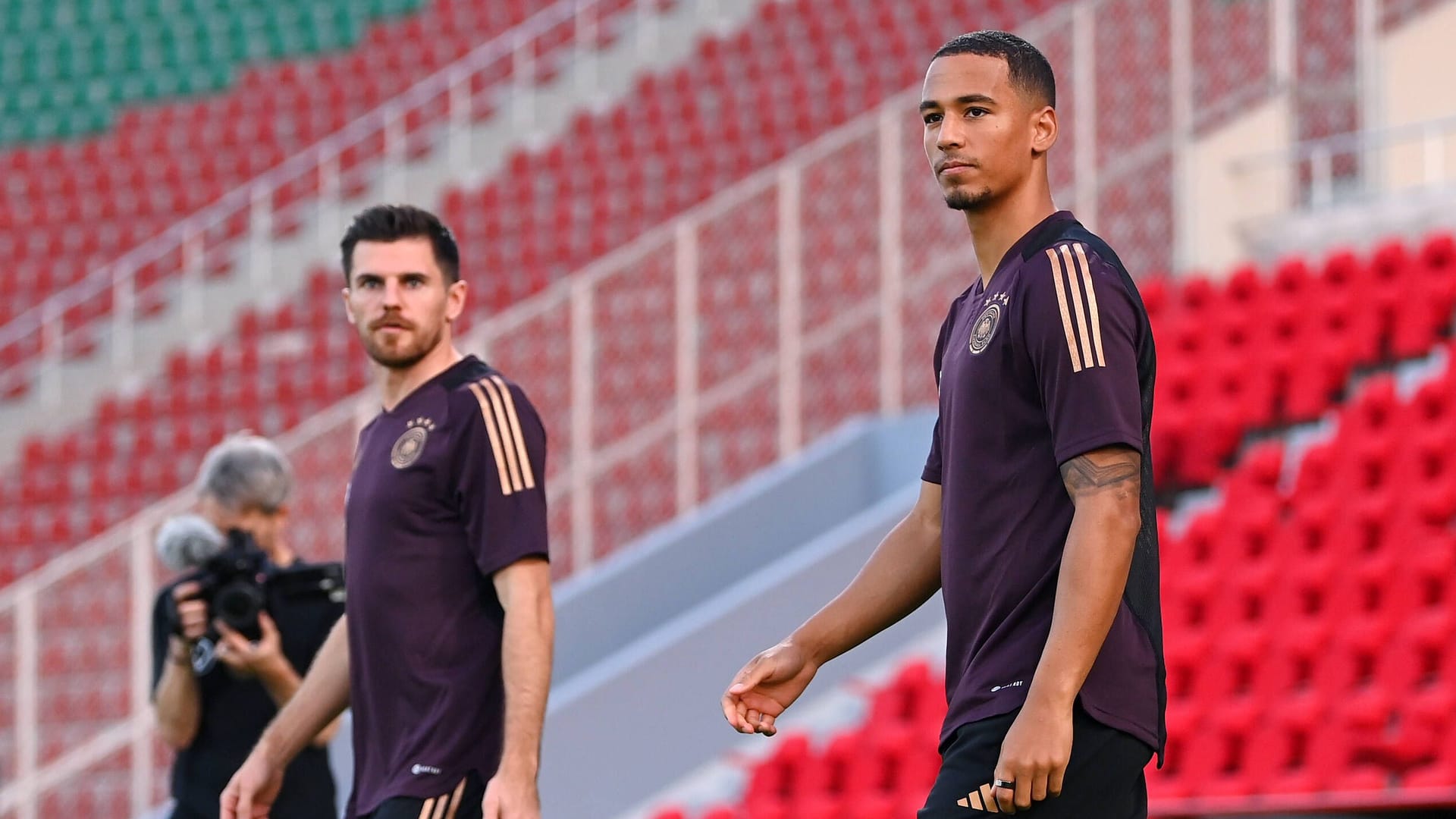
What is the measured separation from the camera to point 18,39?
17.9 metres

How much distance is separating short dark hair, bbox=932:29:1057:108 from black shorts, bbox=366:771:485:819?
1468mm

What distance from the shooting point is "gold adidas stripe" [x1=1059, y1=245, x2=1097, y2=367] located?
2.82 meters

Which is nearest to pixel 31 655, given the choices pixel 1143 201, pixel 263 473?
pixel 263 473

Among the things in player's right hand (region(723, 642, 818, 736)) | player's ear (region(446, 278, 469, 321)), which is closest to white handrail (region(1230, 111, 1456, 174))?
player's ear (region(446, 278, 469, 321))

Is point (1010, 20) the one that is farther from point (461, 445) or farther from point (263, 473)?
point (461, 445)

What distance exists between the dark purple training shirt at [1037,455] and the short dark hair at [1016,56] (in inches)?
6.6

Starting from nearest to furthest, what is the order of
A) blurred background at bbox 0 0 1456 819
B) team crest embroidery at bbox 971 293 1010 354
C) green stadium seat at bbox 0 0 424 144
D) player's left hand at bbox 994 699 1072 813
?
1. player's left hand at bbox 994 699 1072 813
2. team crest embroidery at bbox 971 293 1010 354
3. blurred background at bbox 0 0 1456 819
4. green stadium seat at bbox 0 0 424 144

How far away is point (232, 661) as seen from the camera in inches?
185

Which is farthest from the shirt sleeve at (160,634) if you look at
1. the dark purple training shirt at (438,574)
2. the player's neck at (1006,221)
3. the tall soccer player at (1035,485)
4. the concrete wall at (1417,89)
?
the concrete wall at (1417,89)

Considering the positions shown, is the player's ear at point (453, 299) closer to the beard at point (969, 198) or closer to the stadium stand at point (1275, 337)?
the beard at point (969, 198)

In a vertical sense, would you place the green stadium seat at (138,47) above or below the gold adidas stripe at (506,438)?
above

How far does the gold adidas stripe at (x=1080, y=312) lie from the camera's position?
282cm

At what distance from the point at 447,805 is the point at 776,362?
6735 mm

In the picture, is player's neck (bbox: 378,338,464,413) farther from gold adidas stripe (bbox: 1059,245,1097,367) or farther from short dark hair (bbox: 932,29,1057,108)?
gold adidas stripe (bbox: 1059,245,1097,367)
